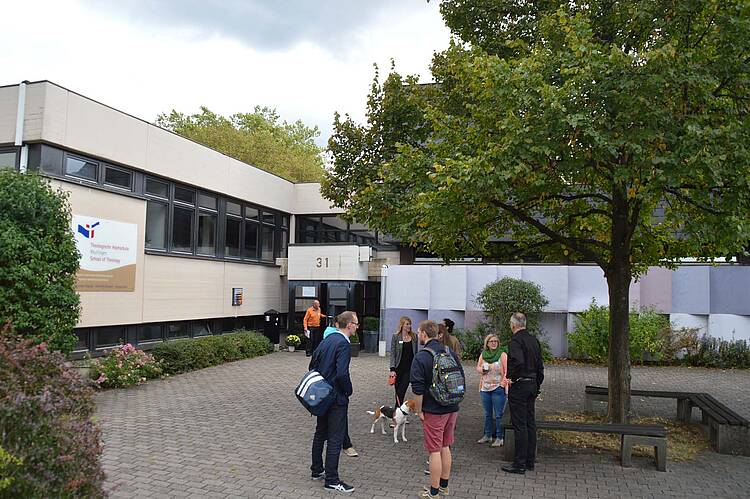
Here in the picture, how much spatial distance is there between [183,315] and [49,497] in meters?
14.5

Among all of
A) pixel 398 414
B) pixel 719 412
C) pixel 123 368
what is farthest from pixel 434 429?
pixel 123 368

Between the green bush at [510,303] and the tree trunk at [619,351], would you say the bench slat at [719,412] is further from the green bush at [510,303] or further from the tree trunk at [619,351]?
the green bush at [510,303]

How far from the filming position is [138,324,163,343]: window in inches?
629

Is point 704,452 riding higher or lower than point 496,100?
lower

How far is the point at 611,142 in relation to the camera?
23.5 ft

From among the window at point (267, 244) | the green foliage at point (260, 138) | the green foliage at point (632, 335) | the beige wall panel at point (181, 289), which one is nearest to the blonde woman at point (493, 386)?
the green foliage at point (632, 335)

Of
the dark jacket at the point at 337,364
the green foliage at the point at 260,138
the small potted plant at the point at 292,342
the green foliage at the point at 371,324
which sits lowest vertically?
the small potted plant at the point at 292,342

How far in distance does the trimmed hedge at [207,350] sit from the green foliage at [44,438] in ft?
34.3

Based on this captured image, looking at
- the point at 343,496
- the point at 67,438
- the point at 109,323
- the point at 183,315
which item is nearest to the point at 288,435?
the point at 343,496

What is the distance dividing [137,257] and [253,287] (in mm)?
6540

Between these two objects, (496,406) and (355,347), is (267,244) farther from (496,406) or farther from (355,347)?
(496,406)

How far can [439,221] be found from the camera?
8.57 meters

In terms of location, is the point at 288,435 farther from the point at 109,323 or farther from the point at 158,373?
the point at 109,323

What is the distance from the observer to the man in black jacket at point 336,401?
6512mm
